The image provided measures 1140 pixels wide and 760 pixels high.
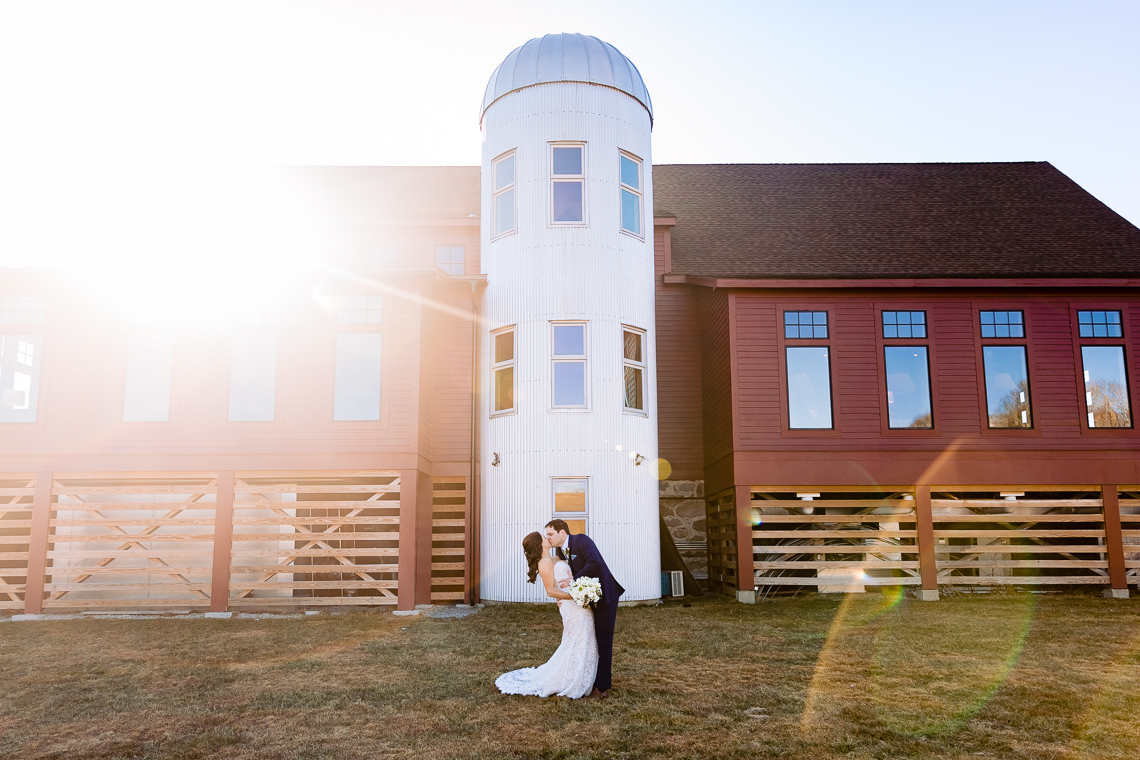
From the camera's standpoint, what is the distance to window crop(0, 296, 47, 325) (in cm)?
Answer: 1493

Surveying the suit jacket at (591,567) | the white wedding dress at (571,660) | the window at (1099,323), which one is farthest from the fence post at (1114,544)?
the white wedding dress at (571,660)

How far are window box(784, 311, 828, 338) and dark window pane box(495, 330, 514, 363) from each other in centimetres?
501

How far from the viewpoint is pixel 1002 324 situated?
15.7m

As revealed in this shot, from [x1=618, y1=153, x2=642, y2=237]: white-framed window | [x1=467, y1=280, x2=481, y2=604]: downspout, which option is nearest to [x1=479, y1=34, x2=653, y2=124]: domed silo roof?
[x1=618, y1=153, x2=642, y2=237]: white-framed window

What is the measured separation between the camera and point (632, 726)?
648cm

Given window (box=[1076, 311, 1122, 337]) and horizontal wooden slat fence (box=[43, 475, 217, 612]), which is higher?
window (box=[1076, 311, 1122, 337])

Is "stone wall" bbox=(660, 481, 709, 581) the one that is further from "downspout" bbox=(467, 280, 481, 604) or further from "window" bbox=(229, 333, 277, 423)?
"window" bbox=(229, 333, 277, 423)

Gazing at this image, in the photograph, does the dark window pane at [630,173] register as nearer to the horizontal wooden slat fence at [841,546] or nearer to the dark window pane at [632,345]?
the dark window pane at [632,345]

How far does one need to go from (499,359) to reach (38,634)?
8.27 meters

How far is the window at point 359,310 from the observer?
15.0 meters

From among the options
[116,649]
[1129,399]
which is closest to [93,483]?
[116,649]

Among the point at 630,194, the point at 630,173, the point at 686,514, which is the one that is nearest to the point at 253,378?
the point at 630,194

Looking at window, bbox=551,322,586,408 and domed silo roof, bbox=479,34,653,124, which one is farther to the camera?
domed silo roof, bbox=479,34,653,124

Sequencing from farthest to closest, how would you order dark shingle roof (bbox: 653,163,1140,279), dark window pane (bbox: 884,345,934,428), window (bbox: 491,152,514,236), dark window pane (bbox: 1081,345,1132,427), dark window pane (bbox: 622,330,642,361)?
dark shingle roof (bbox: 653,163,1140,279) < window (bbox: 491,152,514,236) < dark window pane (bbox: 622,330,642,361) < dark window pane (bbox: 1081,345,1132,427) < dark window pane (bbox: 884,345,934,428)
